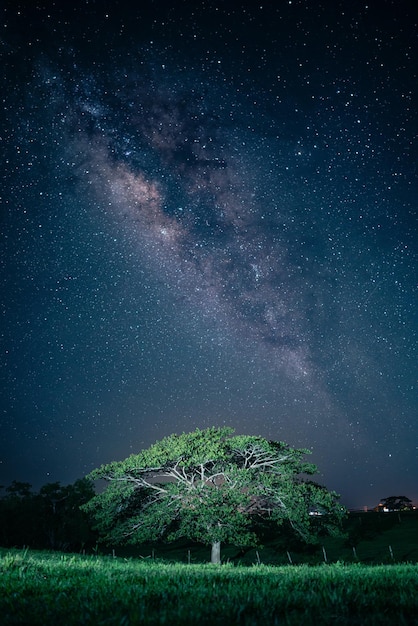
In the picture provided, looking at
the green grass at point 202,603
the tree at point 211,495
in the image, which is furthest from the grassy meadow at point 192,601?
the tree at point 211,495

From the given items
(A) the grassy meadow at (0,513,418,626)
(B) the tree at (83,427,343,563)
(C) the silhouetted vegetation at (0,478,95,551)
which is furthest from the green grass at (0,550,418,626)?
(C) the silhouetted vegetation at (0,478,95,551)

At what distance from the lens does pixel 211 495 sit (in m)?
20.9

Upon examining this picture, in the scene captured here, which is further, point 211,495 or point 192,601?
point 211,495

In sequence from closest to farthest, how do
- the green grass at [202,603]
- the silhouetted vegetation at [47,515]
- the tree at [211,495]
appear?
the green grass at [202,603]
the tree at [211,495]
the silhouetted vegetation at [47,515]

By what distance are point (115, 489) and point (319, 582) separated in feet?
58.7

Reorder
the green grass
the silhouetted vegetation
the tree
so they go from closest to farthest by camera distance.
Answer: the green grass → the tree → the silhouetted vegetation

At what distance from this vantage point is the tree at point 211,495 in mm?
20453

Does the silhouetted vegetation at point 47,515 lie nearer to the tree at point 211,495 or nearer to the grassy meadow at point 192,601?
the tree at point 211,495

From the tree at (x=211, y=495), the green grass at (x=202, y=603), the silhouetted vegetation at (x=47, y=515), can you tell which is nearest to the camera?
the green grass at (x=202, y=603)

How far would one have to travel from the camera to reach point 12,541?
177ft

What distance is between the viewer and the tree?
67.1 feet

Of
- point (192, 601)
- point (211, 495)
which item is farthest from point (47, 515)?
point (192, 601)

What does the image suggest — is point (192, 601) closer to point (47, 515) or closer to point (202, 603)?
point (202, 603)

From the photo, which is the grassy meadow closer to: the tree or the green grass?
the green grass
